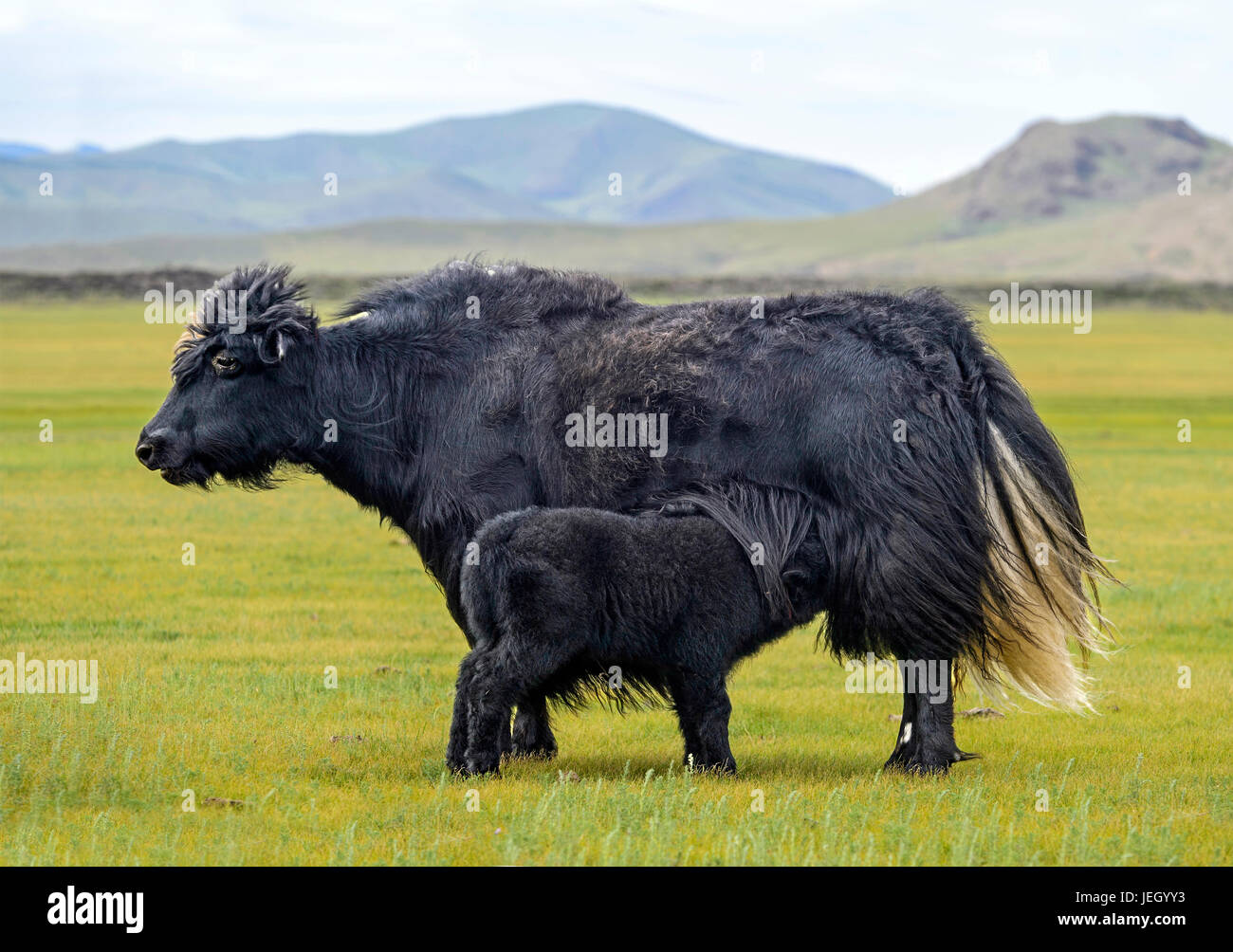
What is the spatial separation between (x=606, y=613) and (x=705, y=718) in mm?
869

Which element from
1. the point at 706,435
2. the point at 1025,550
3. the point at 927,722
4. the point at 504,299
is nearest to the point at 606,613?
the point at 706,435

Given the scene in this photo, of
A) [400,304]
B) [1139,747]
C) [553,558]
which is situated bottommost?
[1139,747]

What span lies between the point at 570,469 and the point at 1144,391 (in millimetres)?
46278

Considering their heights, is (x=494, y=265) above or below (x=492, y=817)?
above

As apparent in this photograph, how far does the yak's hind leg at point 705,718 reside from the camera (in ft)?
28.3

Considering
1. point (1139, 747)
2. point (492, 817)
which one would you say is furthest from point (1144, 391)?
point (492, 817)

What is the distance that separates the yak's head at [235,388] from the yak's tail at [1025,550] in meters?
4.09

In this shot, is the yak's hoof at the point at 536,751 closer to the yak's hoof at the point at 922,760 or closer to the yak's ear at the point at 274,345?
the yak's hoof at the point at 922,760

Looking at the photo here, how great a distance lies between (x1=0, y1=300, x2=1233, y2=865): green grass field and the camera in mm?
7156

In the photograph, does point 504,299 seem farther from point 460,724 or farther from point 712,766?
point 712,766

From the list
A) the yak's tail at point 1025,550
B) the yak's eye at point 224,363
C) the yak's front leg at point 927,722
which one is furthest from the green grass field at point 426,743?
the yak's eye at point 224,363

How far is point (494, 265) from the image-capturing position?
9.91 metres

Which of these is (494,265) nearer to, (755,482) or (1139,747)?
(755,482)

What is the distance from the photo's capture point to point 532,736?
9.52 metres
